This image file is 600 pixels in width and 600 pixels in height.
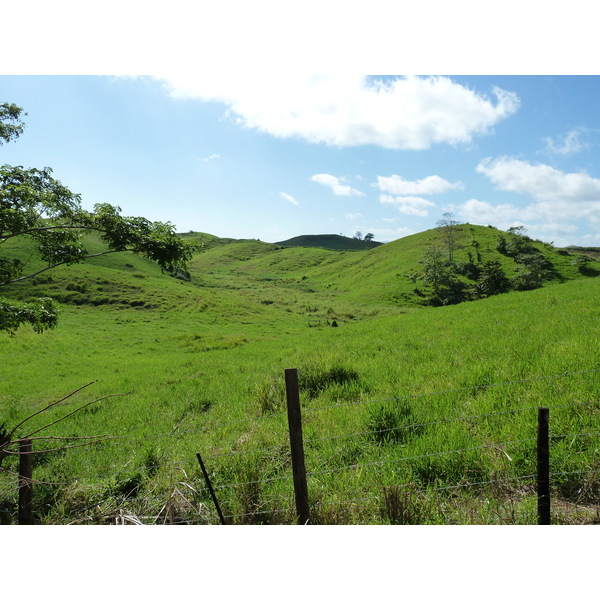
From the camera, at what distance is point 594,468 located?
Answer: 4.51 m

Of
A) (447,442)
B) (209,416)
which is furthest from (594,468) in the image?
(209,416)

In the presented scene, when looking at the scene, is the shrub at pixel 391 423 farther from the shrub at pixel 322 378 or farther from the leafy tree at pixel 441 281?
the leafy tree at pixel 441 281

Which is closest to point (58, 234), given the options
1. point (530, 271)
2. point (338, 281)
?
point (530, 271)

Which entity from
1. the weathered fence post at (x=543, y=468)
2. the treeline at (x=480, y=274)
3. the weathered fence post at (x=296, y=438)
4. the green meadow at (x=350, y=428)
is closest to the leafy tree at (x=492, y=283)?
the treeline at (x=480, y=274)

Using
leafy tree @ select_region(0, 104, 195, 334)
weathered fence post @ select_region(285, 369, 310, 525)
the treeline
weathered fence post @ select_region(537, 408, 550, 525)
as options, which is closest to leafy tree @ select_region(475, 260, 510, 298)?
the treeline

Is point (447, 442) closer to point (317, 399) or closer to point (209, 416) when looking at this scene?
point (317, 399)

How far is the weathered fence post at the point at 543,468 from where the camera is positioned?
3527 millimetres

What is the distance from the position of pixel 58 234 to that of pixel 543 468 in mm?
12566

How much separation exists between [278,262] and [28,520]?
455 feet

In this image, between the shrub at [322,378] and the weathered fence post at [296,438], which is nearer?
the weathered fence post at [296,438]

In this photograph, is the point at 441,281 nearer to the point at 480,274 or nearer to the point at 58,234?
the point at 480,274

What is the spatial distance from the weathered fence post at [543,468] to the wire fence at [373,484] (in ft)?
0.78

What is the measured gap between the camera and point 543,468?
145 inches

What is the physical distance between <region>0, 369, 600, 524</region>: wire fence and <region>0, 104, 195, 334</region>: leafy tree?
469 centimetres
